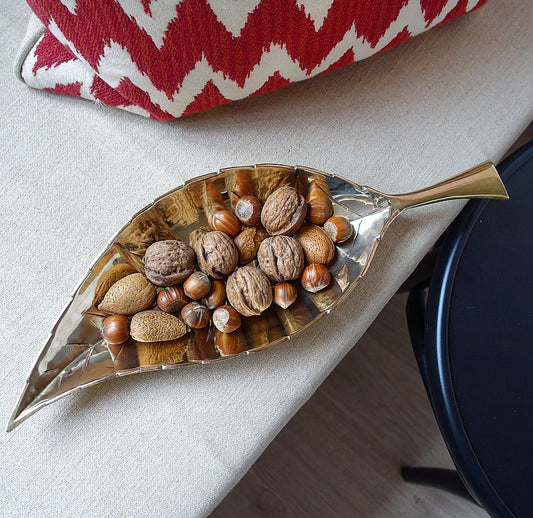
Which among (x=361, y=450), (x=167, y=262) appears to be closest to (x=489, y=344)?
(x=167, y=262)

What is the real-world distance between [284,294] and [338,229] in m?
0.11

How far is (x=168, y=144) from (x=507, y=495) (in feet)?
2.05

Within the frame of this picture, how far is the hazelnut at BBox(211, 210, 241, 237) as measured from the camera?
539 millimetres

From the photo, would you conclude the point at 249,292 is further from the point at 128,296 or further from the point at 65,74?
the point at 65,74

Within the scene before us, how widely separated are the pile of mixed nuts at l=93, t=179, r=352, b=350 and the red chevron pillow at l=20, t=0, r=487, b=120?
17 cm

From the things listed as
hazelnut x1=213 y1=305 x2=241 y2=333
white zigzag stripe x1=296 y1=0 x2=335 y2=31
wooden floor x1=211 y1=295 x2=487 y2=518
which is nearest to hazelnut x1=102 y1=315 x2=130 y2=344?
hazelnut x1=213 y1=305 x2=241 y2=333

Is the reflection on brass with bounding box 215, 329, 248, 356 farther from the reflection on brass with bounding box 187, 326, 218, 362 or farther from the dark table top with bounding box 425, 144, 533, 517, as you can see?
the dark table top with bounding box 425, 144, 533, 517

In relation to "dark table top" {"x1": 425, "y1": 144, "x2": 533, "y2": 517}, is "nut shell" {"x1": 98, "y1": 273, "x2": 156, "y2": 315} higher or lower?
higher

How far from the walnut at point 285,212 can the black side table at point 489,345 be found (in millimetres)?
202

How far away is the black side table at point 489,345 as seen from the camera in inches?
20.3

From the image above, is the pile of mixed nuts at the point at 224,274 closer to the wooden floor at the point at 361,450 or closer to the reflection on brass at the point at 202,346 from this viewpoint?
the reflection on brass at the point at 202,346

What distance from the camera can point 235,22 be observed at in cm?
50

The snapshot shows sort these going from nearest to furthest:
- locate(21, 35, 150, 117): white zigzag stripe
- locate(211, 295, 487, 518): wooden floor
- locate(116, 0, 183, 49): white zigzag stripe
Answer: locate(116, 0, 183, 49): white zigzag stripe < locate(21, 35, 150, 117): white zigzag stripe < locate(211, 295, 487, 518): wooden floor

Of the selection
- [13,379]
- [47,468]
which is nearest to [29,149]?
A: [13,379]
